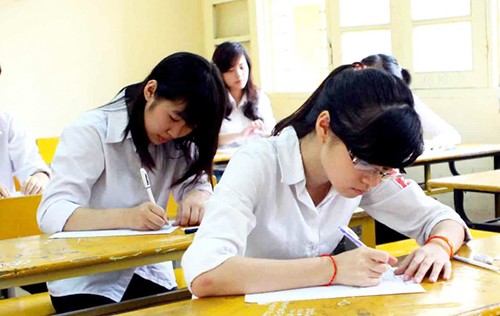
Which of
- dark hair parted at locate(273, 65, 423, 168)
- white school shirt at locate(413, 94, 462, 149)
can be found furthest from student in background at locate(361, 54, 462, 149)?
dark hair parted at locate(273, 65, 423, 168)

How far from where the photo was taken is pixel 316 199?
62.2 inches

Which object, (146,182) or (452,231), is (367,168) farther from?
(146,182)

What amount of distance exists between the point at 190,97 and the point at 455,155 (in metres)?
2.13

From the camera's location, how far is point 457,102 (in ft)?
14.2

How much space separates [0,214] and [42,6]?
140 inches

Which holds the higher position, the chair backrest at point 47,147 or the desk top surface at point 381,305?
the desk top surface at point 381,305

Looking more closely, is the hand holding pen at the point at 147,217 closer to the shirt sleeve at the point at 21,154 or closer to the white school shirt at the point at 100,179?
the white school shirt at the point at 100,179

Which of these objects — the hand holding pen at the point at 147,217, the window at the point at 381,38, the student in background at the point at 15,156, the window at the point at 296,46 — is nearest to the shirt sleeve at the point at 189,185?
the hand holding pen at the point at 147,217

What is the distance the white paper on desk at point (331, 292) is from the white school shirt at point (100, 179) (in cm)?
82

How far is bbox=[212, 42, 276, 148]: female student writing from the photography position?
4402mm

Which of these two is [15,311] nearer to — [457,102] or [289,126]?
[289,126]

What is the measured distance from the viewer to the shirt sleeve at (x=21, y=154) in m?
3.12

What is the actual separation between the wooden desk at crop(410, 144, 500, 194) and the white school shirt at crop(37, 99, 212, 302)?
1712 mm

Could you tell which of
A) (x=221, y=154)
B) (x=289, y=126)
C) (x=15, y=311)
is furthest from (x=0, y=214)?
(x=221, y=154)
